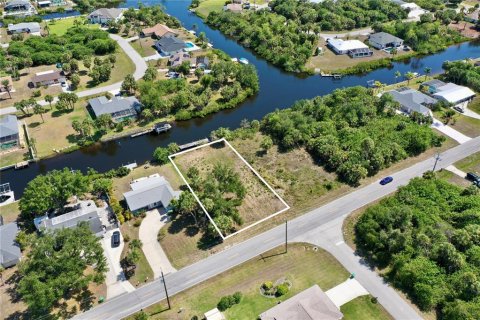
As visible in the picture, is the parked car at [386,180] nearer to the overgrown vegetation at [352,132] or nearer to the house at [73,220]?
the overgrown vegetation at [352,132]

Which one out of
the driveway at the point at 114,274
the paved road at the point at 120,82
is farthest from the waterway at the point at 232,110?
the paved road at the point at 120,82

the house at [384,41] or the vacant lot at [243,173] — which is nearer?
the vacant lot at [243,173]

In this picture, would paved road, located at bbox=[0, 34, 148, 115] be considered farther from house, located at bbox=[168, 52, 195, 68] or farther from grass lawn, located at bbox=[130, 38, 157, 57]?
house, located at bbox=[168, 52, 195, 68]

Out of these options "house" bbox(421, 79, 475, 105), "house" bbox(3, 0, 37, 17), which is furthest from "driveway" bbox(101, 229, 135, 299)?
"house" bbox(3, 0, 37, 17)

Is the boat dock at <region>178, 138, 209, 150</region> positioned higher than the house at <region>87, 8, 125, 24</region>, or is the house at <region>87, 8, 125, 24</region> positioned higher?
the house at <region>87, 8, 125, 24</region>

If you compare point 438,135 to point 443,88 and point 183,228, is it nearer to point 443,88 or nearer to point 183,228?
point 443,88

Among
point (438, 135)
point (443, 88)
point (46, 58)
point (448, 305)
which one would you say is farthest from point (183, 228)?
point (46, 58)
